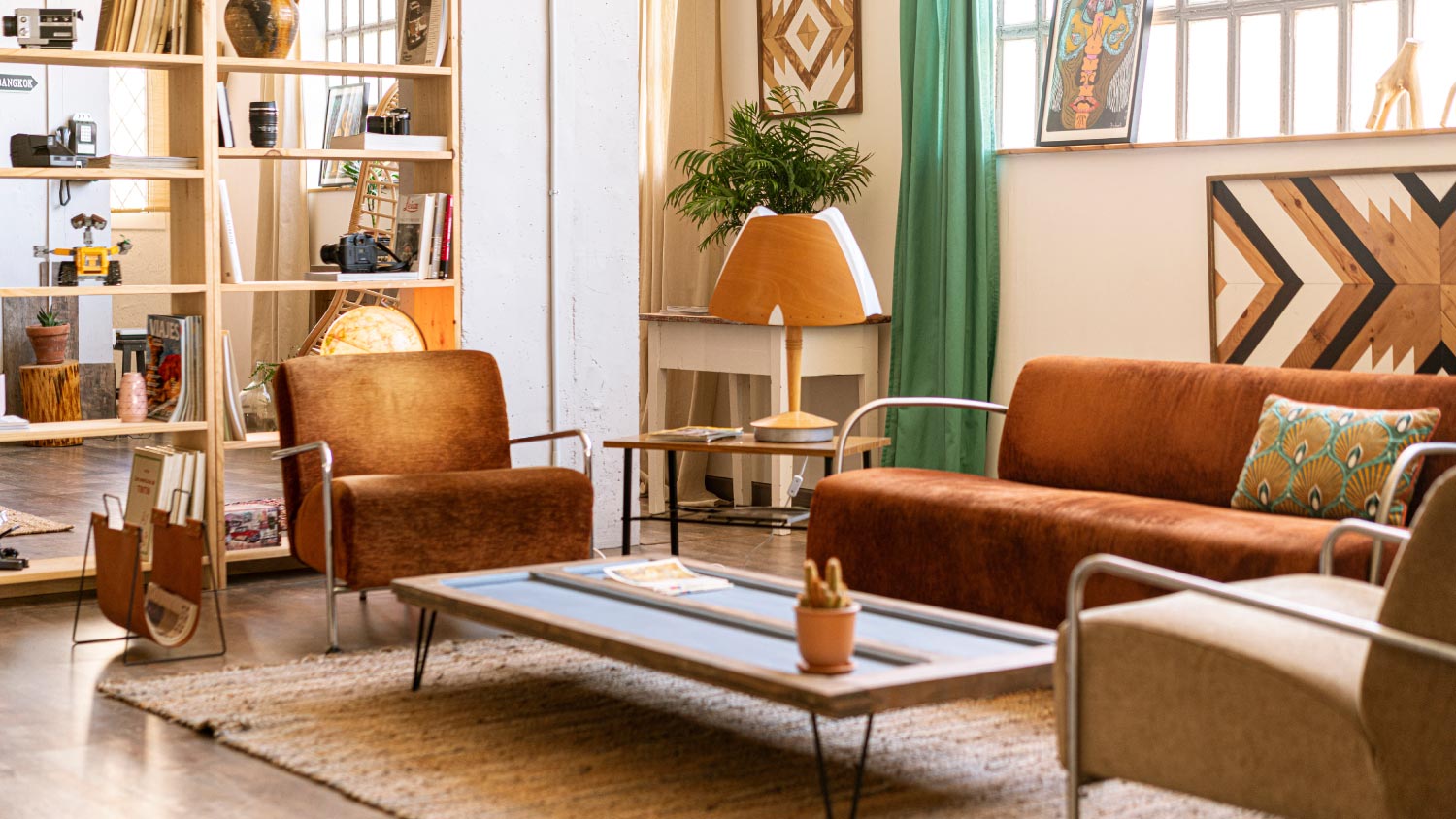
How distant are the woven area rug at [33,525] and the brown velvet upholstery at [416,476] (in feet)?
5.99

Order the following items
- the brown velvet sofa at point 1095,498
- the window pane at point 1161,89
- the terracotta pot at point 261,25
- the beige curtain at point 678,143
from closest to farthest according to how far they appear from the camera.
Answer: the brown velvet sofa at point 1095,498
the terracotta pot at point 261,25
the window pane at point 1161,89
the beige curtain at point 678,143

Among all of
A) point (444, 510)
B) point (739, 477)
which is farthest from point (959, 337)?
point (444, 510)

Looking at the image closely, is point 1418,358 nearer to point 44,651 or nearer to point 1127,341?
point 1127,341

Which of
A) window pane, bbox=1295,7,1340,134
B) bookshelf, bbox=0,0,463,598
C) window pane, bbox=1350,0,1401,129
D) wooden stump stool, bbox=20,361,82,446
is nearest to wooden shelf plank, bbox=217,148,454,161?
bookshelf, bbox=0,0,463,598

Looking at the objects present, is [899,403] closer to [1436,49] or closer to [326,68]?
[1436,49]

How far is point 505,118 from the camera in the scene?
5684 mm

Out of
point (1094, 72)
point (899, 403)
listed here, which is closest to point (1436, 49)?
point (1094, 72)

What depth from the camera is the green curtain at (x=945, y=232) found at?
6.16m

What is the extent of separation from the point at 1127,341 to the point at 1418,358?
1004mm

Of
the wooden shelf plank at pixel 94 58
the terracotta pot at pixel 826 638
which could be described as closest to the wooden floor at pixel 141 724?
the terracotta pot at pixel 826 638

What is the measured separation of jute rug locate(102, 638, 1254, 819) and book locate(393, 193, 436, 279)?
1793mm

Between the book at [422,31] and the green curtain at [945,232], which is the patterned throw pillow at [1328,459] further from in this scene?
the book at [422,31]

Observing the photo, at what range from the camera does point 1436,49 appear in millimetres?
5094

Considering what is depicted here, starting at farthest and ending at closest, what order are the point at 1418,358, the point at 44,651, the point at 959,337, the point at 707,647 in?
the point at 959,337 < the point at 1418,358 < the point at 44,651 < the point at 707,647
